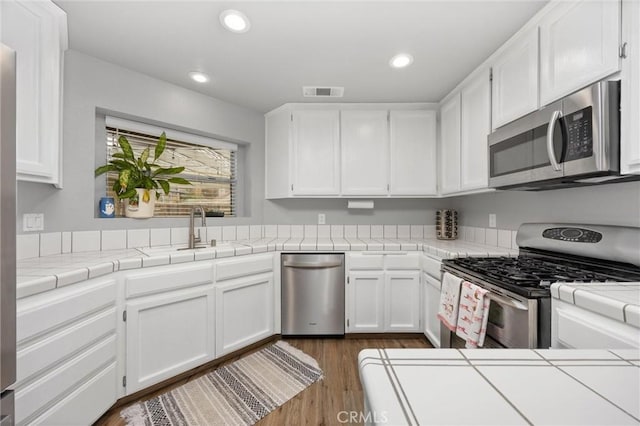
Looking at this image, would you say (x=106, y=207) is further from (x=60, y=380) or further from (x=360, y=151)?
(x=360, y=151)

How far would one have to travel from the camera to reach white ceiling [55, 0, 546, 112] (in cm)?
154

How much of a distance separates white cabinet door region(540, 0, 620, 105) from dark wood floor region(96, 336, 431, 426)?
2051 mm

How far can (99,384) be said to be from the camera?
1.49 metres

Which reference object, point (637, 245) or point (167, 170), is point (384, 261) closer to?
point (637, 245)

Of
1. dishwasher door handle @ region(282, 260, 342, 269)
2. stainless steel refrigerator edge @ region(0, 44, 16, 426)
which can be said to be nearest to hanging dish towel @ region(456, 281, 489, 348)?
dishwasher door handle @ region(282, 260, 342, 269)

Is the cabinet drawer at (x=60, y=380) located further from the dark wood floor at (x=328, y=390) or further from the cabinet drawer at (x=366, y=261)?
the cabinet drawer at (x=366, y=261)

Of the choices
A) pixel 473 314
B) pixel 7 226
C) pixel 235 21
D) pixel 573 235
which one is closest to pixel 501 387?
pixel 473 314

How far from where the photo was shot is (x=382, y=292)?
8.21 feet

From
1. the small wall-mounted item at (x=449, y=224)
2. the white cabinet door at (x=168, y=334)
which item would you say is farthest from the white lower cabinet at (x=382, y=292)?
the white cabinet door at (x=168, y=334)

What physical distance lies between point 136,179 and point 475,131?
2.68 metres

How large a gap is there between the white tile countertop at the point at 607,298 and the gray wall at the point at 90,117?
2630mm

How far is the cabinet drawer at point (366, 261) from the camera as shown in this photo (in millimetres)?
2498

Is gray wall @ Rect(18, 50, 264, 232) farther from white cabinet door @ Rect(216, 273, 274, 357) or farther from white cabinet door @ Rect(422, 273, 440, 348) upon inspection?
white cabinet door @ Rect(422, 273, 440, 348)

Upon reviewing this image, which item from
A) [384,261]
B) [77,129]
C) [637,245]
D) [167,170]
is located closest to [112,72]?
[77,129]
